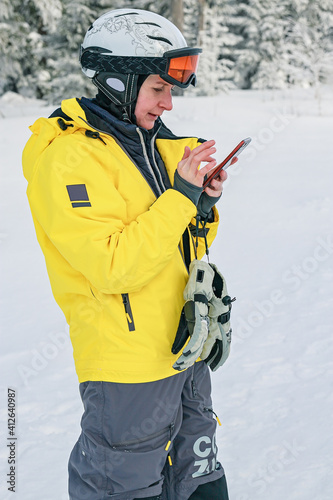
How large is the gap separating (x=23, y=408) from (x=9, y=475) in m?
0.60

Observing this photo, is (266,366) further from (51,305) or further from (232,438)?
(51,305)

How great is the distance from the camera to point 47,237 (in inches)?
68.6

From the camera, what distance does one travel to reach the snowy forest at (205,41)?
15992 millimetres

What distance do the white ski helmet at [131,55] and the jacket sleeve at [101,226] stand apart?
331 millimetres

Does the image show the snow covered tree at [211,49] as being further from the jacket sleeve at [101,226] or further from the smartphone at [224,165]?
the jacket sleeve at [101,226]

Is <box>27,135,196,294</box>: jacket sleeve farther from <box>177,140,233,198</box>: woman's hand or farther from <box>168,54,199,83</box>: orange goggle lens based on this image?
<box>168,54,199,83</box>: orange goggle lens

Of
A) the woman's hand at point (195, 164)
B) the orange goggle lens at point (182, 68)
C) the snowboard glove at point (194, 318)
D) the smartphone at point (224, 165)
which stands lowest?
the snowboard glove at point (194, 318)

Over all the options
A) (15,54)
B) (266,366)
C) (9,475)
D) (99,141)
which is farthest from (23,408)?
(15,54)

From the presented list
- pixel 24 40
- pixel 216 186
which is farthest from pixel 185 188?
pixel 24 40

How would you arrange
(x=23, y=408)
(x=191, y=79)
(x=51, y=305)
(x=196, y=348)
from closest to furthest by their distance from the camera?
(x=196, y=348) → (x=191, y=79) → (x=23, y=408) → (x=51, y=305)

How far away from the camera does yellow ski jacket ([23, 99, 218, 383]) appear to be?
1535 mm

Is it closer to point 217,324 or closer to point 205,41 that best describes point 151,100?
point 217,324

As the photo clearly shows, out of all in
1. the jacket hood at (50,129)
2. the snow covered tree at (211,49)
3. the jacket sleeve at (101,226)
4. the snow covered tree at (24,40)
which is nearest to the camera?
the jacket sleeve at (101,226)

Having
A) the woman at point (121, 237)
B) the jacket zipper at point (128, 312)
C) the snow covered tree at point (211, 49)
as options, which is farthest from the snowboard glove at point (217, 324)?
the snow covered tree at point (211, 49)
